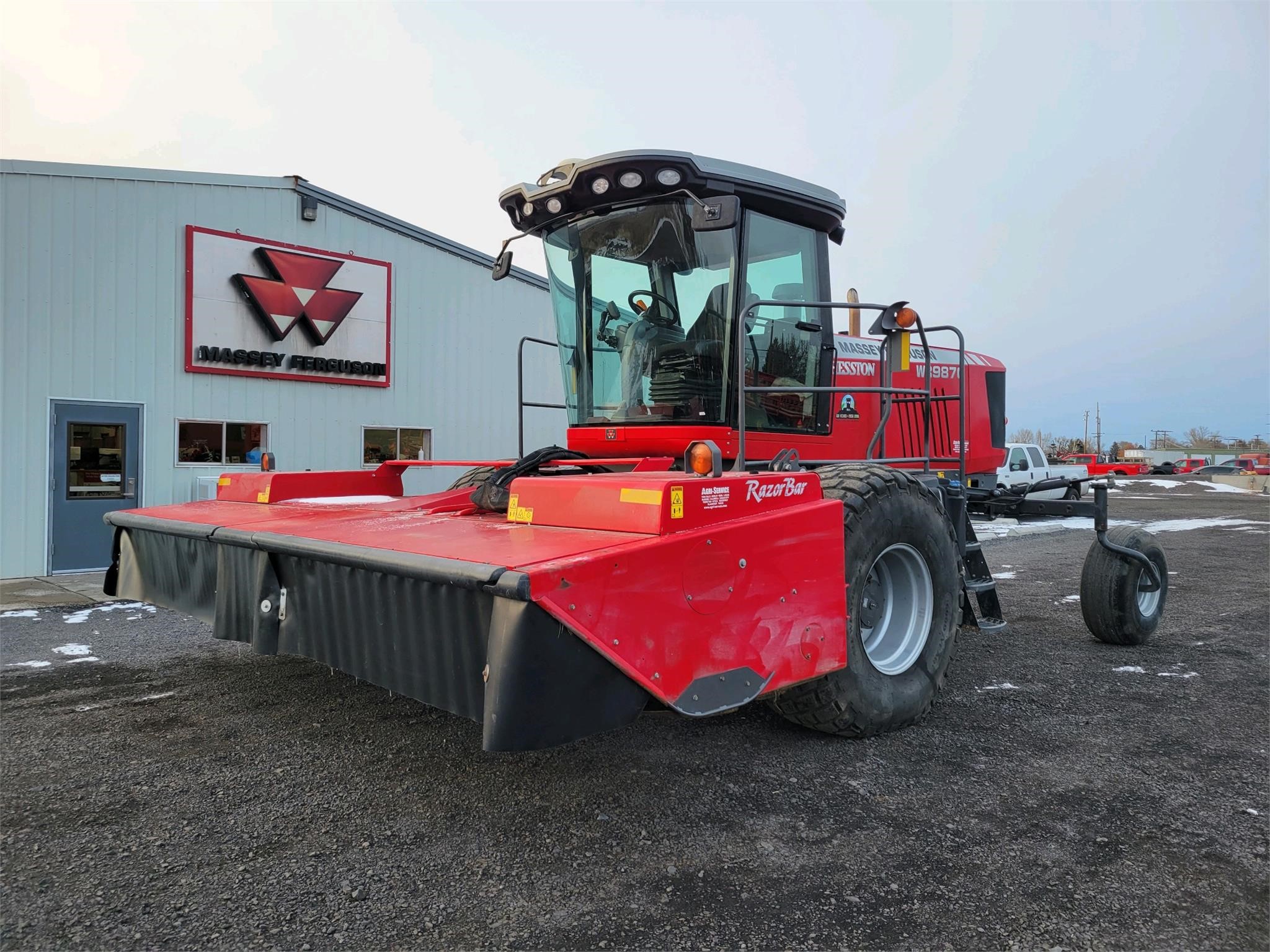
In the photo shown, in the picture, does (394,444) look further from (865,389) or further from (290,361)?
(865,389)

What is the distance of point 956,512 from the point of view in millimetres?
4719

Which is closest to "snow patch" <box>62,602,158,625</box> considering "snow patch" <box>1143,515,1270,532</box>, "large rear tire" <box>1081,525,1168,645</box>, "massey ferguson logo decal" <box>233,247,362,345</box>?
"massey ferguson logo decal" <box>233,247,362,345</box>

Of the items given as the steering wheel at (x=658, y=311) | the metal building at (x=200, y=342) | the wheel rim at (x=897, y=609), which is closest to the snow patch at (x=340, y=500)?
the steering wheel at (x=658, y=311)

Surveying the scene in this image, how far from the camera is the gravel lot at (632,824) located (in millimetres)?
2275

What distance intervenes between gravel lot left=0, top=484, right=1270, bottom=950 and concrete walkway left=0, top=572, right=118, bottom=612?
132 inches

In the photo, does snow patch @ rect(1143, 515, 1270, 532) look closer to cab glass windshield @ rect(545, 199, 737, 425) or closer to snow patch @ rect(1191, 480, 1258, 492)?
cab glass windshield @ rect(545, 199, 737, 425)

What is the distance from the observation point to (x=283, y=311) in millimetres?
10758

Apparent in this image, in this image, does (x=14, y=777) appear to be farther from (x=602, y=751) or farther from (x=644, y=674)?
(x=644, y=674)

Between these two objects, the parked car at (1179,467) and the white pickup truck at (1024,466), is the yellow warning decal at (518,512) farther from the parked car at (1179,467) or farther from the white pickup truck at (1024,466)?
the parked car at (1179,467)

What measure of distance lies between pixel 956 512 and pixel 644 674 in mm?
2841

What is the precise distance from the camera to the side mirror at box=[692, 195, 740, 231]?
368 cm

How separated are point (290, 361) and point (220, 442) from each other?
52.4 inches

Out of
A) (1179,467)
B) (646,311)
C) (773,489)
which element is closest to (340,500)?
(646,311)

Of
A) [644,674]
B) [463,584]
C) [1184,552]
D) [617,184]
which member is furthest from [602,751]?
[1184,552]
